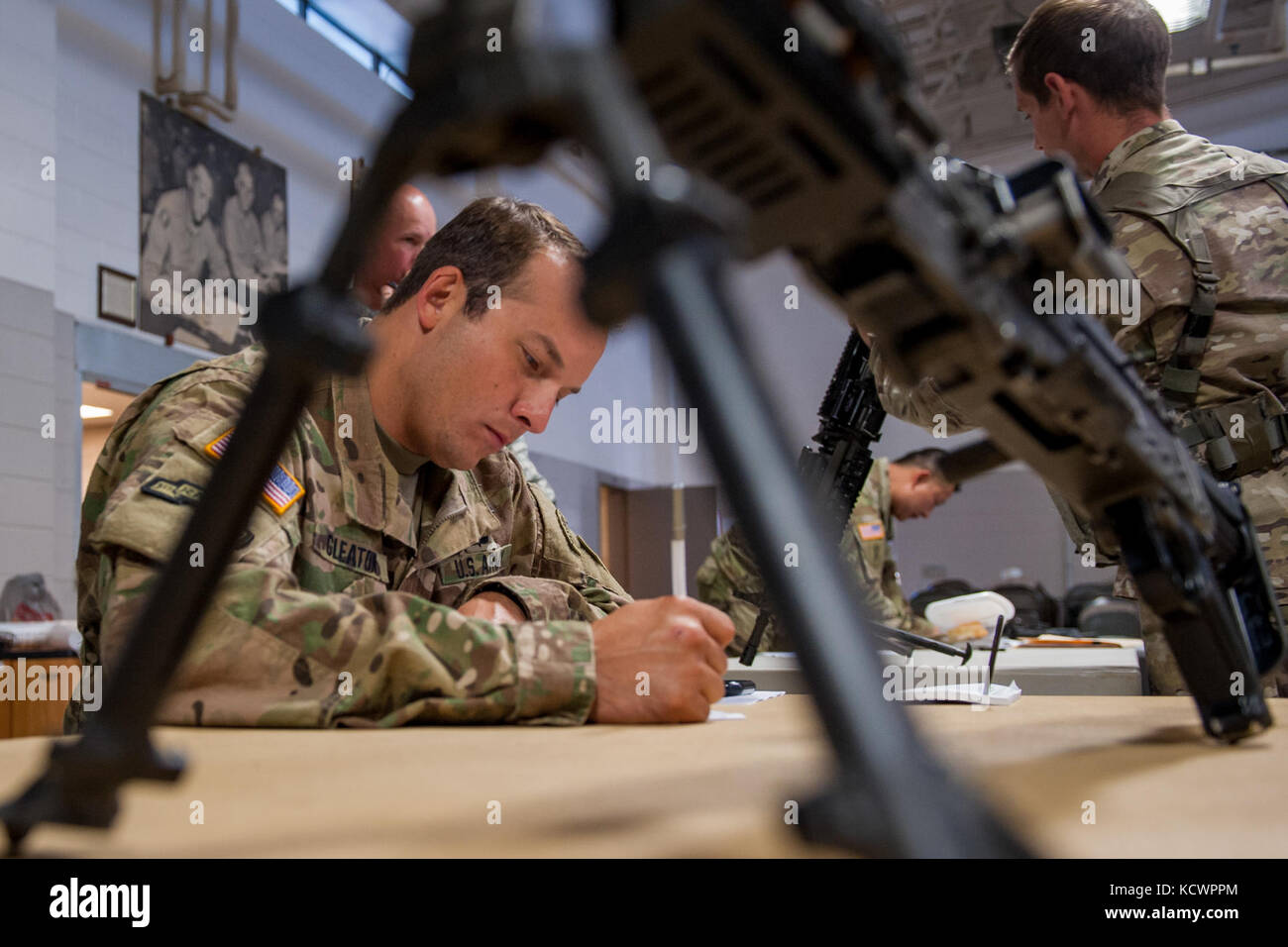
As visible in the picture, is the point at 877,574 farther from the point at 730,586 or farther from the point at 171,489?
the point at 171,489

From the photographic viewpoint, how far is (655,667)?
0.76 meters

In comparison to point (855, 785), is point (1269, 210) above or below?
above

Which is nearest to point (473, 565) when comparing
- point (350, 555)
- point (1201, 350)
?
point (350, 555)

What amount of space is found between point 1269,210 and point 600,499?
609 cm

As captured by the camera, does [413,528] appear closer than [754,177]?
No

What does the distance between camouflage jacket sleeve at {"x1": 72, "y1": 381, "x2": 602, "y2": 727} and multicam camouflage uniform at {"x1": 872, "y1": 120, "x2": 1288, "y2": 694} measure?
2.63ft

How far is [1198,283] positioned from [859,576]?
1.78 meters

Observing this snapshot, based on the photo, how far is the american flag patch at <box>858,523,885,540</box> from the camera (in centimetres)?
345

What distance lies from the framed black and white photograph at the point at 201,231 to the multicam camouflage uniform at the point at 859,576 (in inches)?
84.2

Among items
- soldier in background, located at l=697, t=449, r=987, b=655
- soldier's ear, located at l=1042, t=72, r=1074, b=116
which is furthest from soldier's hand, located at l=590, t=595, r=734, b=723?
soldier in background, located at l=697, t=449, r=987, b=655

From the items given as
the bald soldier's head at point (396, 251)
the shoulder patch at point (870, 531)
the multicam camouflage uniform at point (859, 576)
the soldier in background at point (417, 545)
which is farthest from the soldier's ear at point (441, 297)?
the shoulder patch at point (870, 531)
